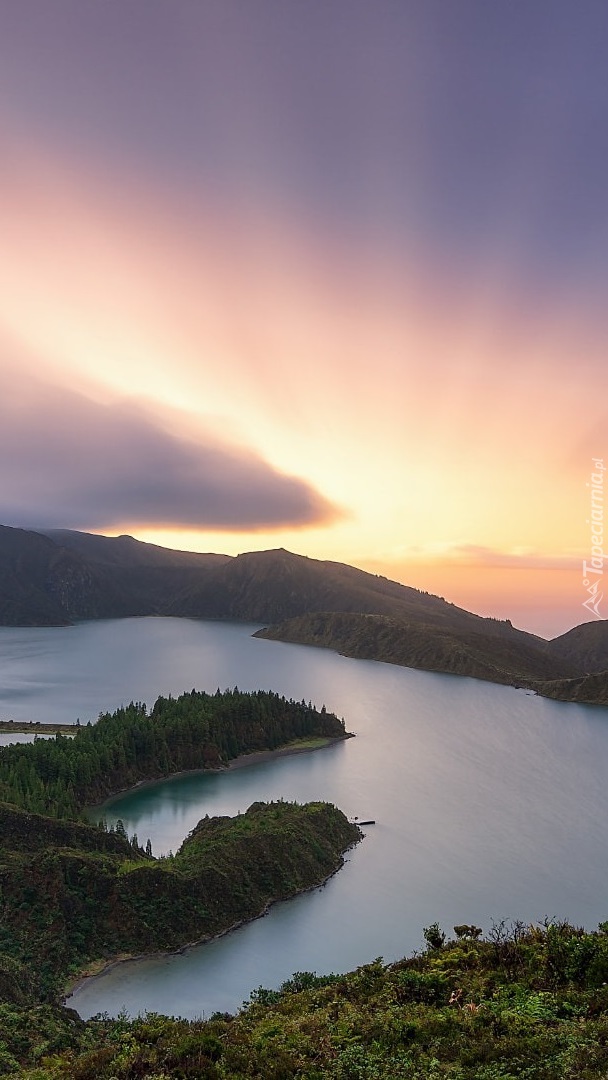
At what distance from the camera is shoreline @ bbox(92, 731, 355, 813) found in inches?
3957

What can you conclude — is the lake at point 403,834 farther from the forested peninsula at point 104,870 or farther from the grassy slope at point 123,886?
the forested peninsula at point 104,870

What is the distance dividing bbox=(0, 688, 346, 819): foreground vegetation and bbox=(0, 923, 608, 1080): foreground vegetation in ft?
187

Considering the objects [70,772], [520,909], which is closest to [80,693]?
[70,772]

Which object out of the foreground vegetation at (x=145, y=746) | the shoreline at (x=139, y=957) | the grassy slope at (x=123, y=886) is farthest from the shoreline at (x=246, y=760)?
the shoreline at (x=139, y=957)

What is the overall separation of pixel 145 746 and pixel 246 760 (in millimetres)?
20554

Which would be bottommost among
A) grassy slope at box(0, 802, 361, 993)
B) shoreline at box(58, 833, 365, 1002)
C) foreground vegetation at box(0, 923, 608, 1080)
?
shoreline at box(58, 833, 365, 1002)

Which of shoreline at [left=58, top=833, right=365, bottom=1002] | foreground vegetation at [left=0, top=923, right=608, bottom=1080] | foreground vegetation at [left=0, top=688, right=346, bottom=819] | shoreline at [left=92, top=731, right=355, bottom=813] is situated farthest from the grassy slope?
shoreline at [left=92, top=731, right=355, bottom=813]

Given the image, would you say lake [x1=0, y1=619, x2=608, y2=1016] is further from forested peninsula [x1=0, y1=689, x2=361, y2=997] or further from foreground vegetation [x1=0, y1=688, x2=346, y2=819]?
foreground vegetation [x1=0, y1=688, x2=346, y2=819]

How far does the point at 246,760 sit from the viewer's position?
12300 centimetres

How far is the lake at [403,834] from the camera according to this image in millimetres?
52719

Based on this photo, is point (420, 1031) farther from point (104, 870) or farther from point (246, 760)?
point (246, 760)

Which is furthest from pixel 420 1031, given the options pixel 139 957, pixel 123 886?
pixel 123 886

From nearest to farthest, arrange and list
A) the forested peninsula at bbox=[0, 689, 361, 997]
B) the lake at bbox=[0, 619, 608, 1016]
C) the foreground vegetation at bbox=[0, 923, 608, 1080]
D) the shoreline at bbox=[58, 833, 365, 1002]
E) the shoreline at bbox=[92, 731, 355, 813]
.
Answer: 1. the foreground vegetation at bbox=[0, 923, 608, 1080]
2. the shoreline at bbox=[58, 833, 365, 1002]
3. the forested peninsula at bbox=[0, 689, 361, 997]
4. the lake at bbox=[0, 619, 608, 1016]
5. the shoreline at bbox=[92, 731, 355, 813]

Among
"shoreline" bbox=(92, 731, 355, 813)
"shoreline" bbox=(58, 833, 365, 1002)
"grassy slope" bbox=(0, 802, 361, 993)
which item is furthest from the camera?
"shoreline" bbox=(92, 731, 355, 813)
